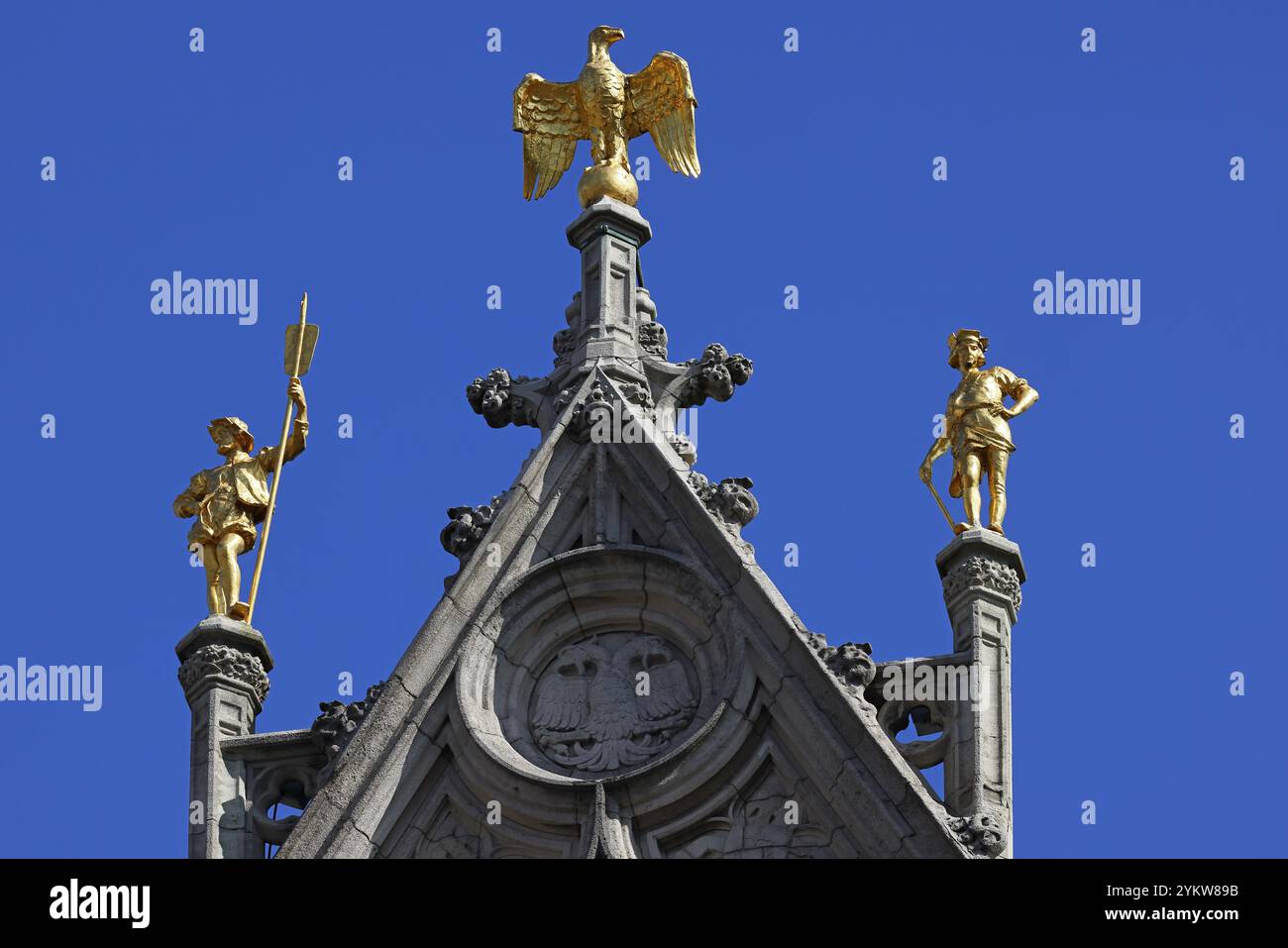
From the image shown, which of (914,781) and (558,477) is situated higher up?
(558,477)

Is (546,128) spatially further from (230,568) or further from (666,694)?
A: (666,694)

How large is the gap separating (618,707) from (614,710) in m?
0.05

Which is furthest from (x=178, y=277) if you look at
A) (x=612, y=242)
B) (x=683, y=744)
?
(x=683, y=744)

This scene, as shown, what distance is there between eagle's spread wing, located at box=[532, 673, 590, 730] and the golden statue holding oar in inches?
112

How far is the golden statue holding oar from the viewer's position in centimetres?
4875

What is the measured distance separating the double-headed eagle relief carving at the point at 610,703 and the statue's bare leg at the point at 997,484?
2.96 metres

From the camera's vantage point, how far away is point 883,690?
4647 centimetres

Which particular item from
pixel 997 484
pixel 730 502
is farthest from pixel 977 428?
Answer: pixel 730 502

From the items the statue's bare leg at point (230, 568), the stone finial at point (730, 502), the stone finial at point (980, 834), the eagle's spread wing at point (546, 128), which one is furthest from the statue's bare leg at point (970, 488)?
the statue's bare leg at point (230, 568)

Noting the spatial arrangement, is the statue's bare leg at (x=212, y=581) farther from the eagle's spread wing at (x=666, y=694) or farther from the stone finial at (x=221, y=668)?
the eagle's spread wing at (x=666, y=694)
